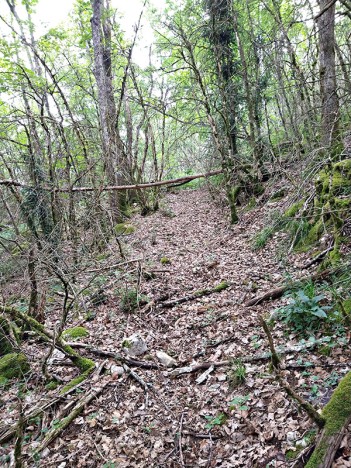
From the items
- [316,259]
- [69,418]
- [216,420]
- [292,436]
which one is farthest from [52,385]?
[316,259]

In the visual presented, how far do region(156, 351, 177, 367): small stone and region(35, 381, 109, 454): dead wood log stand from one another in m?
0.77

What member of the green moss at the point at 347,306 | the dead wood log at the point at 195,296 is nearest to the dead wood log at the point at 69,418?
the dead wood log at the point at 195,296

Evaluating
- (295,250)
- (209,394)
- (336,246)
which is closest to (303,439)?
(209,394)

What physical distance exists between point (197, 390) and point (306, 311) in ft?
5.23

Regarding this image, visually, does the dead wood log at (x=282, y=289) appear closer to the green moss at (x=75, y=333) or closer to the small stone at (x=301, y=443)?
the small stone at (x=301, y=443)

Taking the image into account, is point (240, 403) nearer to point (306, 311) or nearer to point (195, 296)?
point (306, 311)

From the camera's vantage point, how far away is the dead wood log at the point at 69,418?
3158 millimetres

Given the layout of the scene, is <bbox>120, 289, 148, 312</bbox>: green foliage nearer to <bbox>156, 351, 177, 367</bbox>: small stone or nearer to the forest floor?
the forest floor

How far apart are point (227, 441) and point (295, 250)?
3.74m

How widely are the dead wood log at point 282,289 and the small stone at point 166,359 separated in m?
1.48

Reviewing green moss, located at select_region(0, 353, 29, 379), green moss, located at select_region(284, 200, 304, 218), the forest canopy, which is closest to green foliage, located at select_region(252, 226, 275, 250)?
the forest canopy

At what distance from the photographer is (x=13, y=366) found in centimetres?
452

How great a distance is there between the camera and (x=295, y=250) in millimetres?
5652

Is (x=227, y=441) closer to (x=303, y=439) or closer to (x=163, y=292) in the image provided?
(x=303, y=439)
